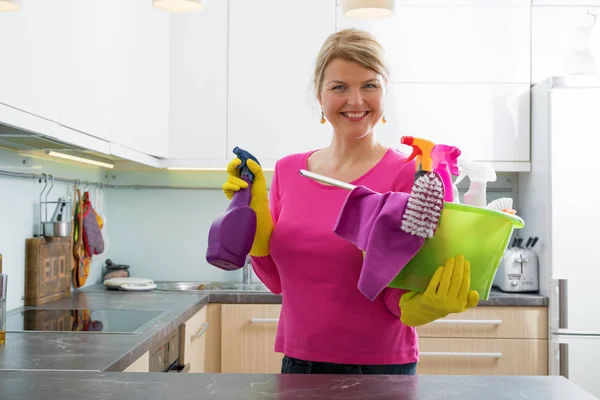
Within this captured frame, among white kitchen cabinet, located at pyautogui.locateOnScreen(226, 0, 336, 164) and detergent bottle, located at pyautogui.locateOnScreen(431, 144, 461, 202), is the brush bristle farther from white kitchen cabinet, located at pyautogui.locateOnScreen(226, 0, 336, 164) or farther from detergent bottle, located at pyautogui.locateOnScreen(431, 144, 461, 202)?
white kitchen cabinet, located at pyautogui.locateOnScreen(226, 0, 336, 164)

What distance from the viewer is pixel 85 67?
206 cm

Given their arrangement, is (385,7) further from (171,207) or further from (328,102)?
(171,207)

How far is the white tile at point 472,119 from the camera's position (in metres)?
3.09

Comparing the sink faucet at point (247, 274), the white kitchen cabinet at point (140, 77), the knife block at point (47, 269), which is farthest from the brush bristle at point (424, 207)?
the sink faucet at point (247, 274)

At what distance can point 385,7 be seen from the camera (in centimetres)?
182

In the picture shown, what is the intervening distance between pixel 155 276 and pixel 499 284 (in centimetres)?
157

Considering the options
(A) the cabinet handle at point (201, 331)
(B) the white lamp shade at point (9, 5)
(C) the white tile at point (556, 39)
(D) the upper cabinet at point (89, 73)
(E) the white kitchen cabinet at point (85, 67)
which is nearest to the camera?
(B) the white lamp shade at point (9, 5)

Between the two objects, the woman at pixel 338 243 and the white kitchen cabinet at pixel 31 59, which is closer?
the woman at pixel 338 243

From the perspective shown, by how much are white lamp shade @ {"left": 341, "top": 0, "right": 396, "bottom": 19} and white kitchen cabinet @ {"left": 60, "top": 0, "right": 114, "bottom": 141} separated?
2.37ft

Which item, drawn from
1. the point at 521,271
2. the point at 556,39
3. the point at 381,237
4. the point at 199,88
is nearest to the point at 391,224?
the point at 381,237

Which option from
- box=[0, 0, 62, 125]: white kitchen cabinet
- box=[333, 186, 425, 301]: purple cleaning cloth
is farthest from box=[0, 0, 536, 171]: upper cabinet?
box=[333, 186, 425, 301]: purple cleaning cloth

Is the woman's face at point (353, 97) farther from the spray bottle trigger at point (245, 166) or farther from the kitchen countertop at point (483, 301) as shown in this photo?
the kitchen countertop at point (483, 301)

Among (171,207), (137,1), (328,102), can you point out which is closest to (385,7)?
(328,102)

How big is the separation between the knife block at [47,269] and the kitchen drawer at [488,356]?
1.38m
